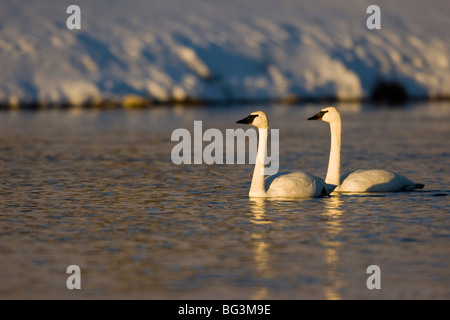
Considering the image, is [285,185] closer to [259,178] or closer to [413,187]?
[259,178]

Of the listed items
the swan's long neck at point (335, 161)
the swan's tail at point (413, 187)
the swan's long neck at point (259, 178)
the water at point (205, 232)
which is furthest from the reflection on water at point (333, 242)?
the swan's tail at point (413, 187)

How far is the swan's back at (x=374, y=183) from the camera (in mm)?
17516

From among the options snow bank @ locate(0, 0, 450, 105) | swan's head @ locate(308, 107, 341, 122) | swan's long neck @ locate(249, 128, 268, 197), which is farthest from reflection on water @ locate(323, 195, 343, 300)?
snow bank @ locate(0, 0, 450, 105)

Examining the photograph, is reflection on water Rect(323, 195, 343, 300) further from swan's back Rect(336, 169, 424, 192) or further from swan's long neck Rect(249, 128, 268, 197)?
swan's long neck Rect(249, 128, 268, 197)

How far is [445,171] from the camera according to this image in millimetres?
21672

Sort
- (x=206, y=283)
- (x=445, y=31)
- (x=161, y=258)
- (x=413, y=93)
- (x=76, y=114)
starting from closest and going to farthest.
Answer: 1. (x=206, y=283)
2. (x=161, y=258)
3. (x=76, y=114)
4. (x=413, y=93)
5. (x=445, y=31)

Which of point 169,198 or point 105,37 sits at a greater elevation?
point 105,37

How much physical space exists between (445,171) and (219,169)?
5.00m

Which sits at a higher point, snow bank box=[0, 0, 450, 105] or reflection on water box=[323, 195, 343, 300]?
snow bank box=[0, 0, 450, 105]

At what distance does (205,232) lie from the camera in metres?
13.5

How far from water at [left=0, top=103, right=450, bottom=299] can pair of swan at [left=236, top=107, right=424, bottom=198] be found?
0.26 m

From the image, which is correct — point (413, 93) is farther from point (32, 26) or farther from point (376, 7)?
point (32, 26)

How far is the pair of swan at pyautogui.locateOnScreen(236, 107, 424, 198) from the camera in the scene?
16688 millimetres

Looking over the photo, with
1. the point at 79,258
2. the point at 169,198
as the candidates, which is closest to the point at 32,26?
the point at 169,198
